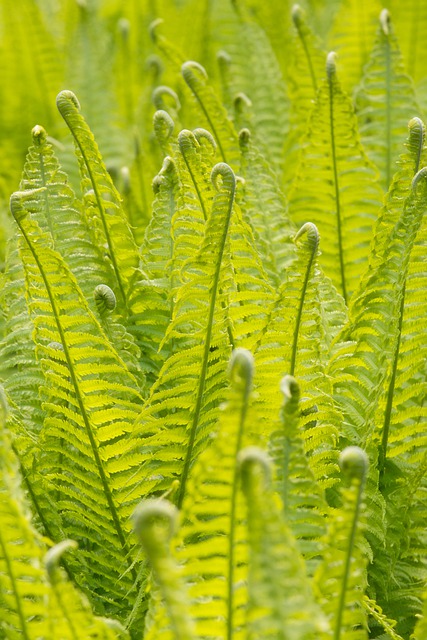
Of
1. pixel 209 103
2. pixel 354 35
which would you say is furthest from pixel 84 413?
pixel 354 35

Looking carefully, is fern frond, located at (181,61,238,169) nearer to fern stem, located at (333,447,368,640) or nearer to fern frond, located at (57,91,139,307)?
fern frond, located at (57,91,139,307)

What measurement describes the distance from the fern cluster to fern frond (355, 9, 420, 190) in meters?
0.01

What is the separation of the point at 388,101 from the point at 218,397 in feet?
2.61

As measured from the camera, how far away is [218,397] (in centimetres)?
95

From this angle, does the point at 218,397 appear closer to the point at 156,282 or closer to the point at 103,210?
the point at 156,282

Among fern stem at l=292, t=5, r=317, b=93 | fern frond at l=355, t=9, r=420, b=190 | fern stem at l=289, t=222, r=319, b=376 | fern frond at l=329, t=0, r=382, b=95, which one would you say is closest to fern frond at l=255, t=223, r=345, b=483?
fern stem at l=289, t=222, r=319, b=376

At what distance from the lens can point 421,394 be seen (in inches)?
42.1

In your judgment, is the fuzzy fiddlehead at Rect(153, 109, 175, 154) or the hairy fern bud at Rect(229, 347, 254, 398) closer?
the hairy fern bud at Rect(229, 347, 254, 398)

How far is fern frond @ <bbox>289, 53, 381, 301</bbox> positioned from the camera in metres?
1.28

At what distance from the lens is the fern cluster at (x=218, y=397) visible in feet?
2.30

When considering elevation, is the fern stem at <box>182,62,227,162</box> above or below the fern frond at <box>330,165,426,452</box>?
above

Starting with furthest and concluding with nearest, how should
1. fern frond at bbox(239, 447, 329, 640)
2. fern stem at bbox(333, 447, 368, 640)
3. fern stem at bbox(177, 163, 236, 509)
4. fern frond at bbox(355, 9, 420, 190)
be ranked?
1. fern frond at bbox(355, 9, 420, 190)
2. fern stem at bbox(177, 163, 236, 509)
3. fern stem at bbox(333, 447, 368, 640)
4. fern frond at bbox(239, 447, 329, 640)

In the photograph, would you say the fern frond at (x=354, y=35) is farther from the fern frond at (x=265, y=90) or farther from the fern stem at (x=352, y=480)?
the fern stem at (x=352, y=480)

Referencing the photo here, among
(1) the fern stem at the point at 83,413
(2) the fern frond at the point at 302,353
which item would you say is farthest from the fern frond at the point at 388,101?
(1) the fern stem at the point at 83,413
